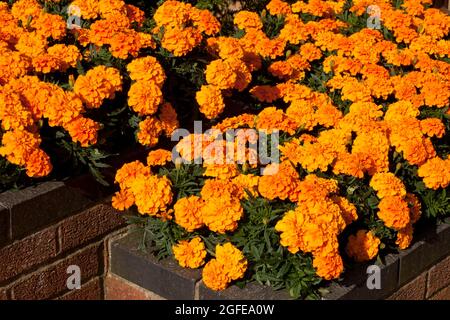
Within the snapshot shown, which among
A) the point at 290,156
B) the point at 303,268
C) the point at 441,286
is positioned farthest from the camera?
the point at 441,286

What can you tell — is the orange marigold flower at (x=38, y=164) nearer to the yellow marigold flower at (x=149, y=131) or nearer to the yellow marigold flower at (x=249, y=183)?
the yellow marigold flower at (x=149, y=131)

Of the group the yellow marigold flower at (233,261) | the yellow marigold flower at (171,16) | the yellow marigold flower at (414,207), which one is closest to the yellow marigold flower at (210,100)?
the yellow marigold flower at (171,16)

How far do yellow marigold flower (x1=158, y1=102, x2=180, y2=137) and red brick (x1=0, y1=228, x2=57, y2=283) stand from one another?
2.33 ft

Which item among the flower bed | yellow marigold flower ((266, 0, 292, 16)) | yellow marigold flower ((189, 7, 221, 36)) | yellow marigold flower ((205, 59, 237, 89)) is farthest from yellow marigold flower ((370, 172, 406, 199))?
yellow marigold flower ((266, 0, 292, 16))

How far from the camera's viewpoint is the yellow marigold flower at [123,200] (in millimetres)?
3467

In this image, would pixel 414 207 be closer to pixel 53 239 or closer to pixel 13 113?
pixel 53 239

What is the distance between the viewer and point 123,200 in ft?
11.4

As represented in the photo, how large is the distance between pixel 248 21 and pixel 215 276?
198 cm

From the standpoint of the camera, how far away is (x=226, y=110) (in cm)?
439

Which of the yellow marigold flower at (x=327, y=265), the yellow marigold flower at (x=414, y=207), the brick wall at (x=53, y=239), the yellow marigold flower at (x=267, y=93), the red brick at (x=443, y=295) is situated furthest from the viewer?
the yellow marigold flower at (x=267, y=93)

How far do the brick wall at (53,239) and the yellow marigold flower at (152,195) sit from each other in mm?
288

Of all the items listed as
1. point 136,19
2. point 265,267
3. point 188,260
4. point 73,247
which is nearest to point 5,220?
point 73,247
